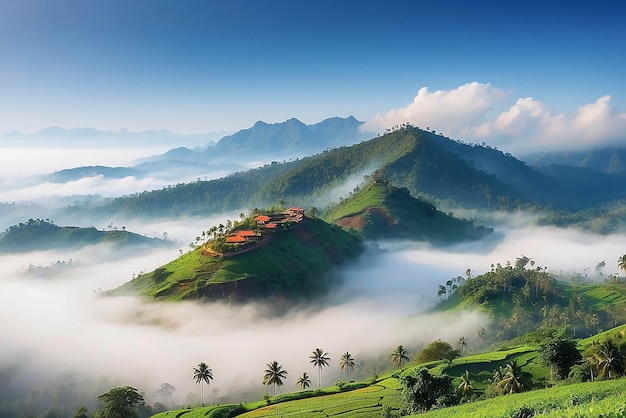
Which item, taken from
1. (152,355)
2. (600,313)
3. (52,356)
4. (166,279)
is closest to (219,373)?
(152,355)

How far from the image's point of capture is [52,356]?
18388 centimetres

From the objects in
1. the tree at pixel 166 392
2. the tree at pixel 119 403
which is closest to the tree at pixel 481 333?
the tree at pixel 166 392

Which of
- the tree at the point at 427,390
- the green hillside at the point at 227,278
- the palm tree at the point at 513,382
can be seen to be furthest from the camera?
the green hillside at the point at 227,278

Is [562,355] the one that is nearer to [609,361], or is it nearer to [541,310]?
[609,361]

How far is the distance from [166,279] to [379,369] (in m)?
94.4

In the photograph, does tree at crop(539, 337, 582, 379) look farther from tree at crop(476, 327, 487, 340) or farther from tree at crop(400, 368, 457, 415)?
tree at crop(476, 327, 487, 340)

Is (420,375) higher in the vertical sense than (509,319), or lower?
higher

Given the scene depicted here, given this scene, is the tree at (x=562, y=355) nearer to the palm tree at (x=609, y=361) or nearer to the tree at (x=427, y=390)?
the palm tree at (x=609, y=361)

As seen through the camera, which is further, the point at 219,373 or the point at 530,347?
the point at 219,373

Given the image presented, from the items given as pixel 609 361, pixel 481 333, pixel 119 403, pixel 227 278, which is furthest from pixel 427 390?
pixel 227 278

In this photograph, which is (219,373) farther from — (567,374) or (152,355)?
(567,374)

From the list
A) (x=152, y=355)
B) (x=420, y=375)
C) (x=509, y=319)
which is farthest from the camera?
(x=509, y=319)

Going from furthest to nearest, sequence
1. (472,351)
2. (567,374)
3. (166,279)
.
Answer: (166,279), (472,351), (567,374)

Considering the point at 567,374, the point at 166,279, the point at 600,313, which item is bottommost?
the point at 600,313
